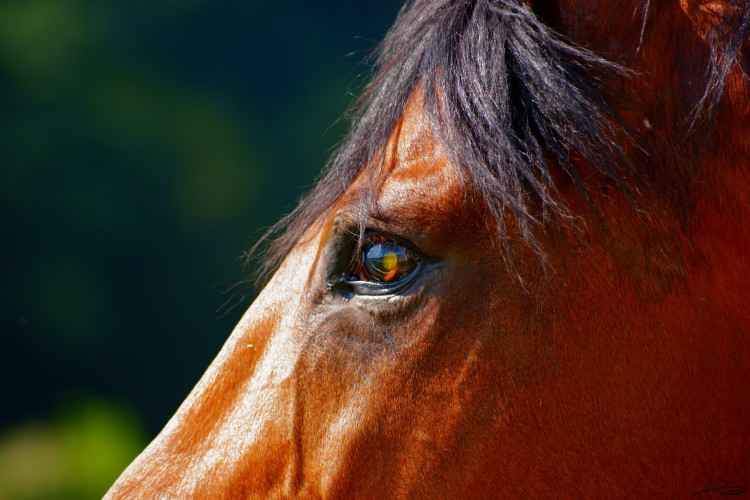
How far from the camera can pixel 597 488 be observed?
4.38ft

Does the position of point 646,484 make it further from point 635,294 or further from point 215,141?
point 215,141

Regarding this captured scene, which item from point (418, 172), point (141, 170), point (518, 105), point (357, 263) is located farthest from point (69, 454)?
point (518, 105)

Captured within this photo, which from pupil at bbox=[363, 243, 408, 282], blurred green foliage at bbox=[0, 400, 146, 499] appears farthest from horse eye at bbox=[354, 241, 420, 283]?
blurred green foliage at bbox=[0, 400, 146, 499]

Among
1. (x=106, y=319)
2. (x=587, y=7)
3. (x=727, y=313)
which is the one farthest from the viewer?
(x=106, y=319)

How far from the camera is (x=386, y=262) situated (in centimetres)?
145

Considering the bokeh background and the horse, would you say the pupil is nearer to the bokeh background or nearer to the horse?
the horse

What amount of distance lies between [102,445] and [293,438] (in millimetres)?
3442

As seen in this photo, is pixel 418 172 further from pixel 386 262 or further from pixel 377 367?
pixel 377 367

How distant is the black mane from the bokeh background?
11.5 feet

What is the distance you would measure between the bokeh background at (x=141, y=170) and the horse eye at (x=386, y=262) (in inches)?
139

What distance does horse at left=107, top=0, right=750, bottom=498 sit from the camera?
4.25 ft

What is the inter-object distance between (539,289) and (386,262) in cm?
30

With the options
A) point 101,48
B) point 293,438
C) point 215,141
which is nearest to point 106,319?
point 215,141

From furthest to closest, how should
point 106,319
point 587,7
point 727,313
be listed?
1. point 106,319
2. point 587,7
3. point 727,313
